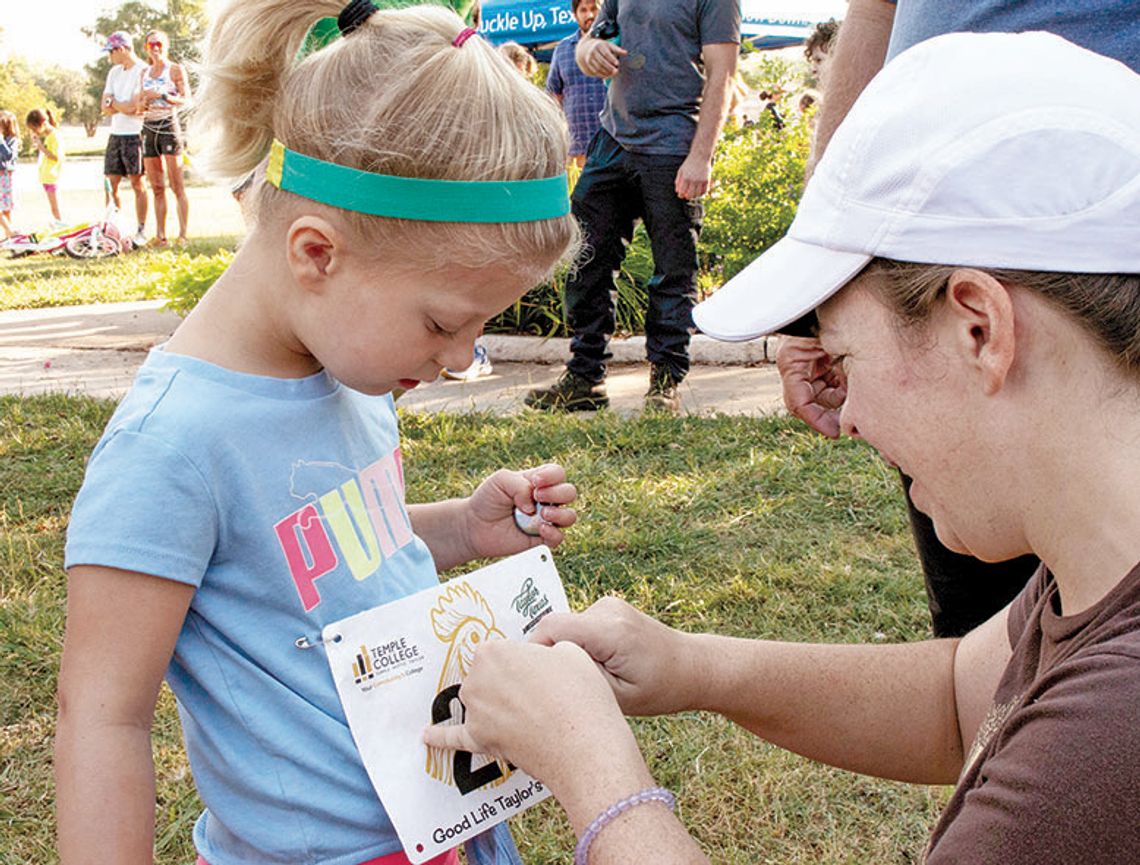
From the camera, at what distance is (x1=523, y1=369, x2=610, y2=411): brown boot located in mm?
5672

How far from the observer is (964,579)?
213 centimetres

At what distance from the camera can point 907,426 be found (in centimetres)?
128

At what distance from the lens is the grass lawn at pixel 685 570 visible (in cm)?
260

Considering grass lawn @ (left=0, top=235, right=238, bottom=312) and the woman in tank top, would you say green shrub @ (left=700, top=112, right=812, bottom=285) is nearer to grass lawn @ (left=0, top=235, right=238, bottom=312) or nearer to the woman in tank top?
grass lawn @ (left=0, top=235, right=238, bottom=312)

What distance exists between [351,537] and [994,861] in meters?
0.89

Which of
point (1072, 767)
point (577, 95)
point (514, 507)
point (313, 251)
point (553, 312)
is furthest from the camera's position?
point (577, 95)

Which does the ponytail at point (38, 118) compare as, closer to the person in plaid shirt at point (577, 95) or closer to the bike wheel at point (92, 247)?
the bike wheel at point (92, 247)

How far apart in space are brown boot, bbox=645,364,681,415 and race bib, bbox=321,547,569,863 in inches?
151

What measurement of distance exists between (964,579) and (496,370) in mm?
4795

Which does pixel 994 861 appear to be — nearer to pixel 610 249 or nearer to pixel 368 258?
pixel 368 258

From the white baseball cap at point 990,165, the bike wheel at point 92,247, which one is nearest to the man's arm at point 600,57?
the white baseball cap at point 990,165

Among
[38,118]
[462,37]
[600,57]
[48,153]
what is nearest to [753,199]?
[600,57]

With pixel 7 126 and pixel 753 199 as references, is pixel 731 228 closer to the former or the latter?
pixel 753 199

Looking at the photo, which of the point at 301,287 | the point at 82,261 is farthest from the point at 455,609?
the point at 82,261
